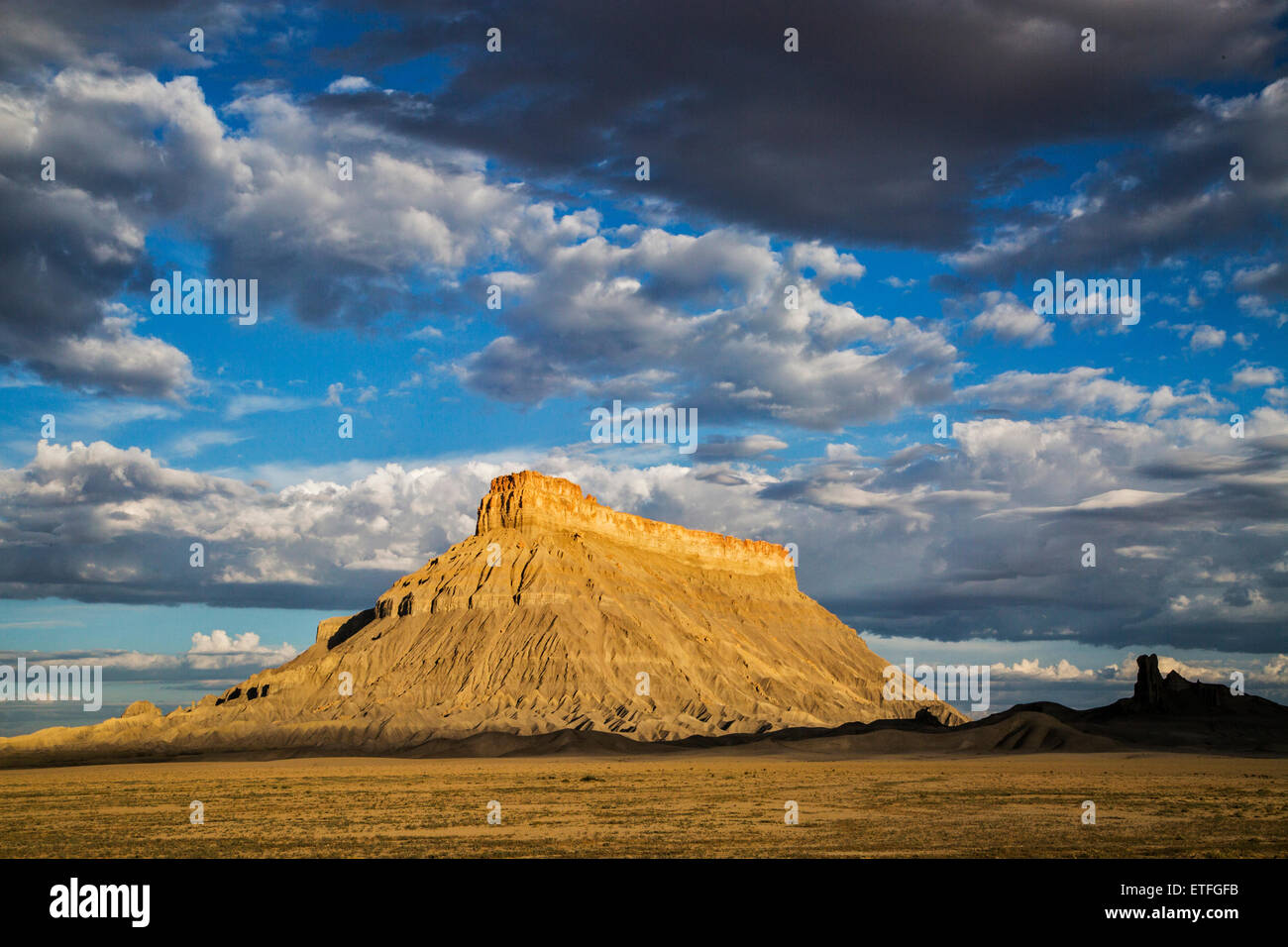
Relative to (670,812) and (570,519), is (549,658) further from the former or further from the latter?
(670,812)

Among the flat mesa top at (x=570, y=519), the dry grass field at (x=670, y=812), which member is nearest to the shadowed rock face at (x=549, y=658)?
the flat mesa top at (x=570, y=519)

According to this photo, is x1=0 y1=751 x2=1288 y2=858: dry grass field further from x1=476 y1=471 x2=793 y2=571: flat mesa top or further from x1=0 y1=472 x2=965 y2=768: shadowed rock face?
x1=476 y1=471 x2=793 y2=571: flat mesa top

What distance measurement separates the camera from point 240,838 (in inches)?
1027

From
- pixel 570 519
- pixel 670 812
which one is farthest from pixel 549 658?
pixel 670 812

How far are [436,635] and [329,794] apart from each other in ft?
230

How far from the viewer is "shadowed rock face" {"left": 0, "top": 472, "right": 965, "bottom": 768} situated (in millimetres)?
98312

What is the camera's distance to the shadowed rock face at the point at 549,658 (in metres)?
98.3

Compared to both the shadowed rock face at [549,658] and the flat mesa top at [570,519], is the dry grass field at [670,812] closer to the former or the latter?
the shadowed rock face at [549,658]

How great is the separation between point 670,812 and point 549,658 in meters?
76.5

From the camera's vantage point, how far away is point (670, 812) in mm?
32219

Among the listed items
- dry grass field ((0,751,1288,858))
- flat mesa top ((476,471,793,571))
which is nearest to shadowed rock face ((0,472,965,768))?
flat mesa top ((476,471,793,571))

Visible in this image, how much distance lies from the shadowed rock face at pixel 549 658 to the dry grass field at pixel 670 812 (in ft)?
114
